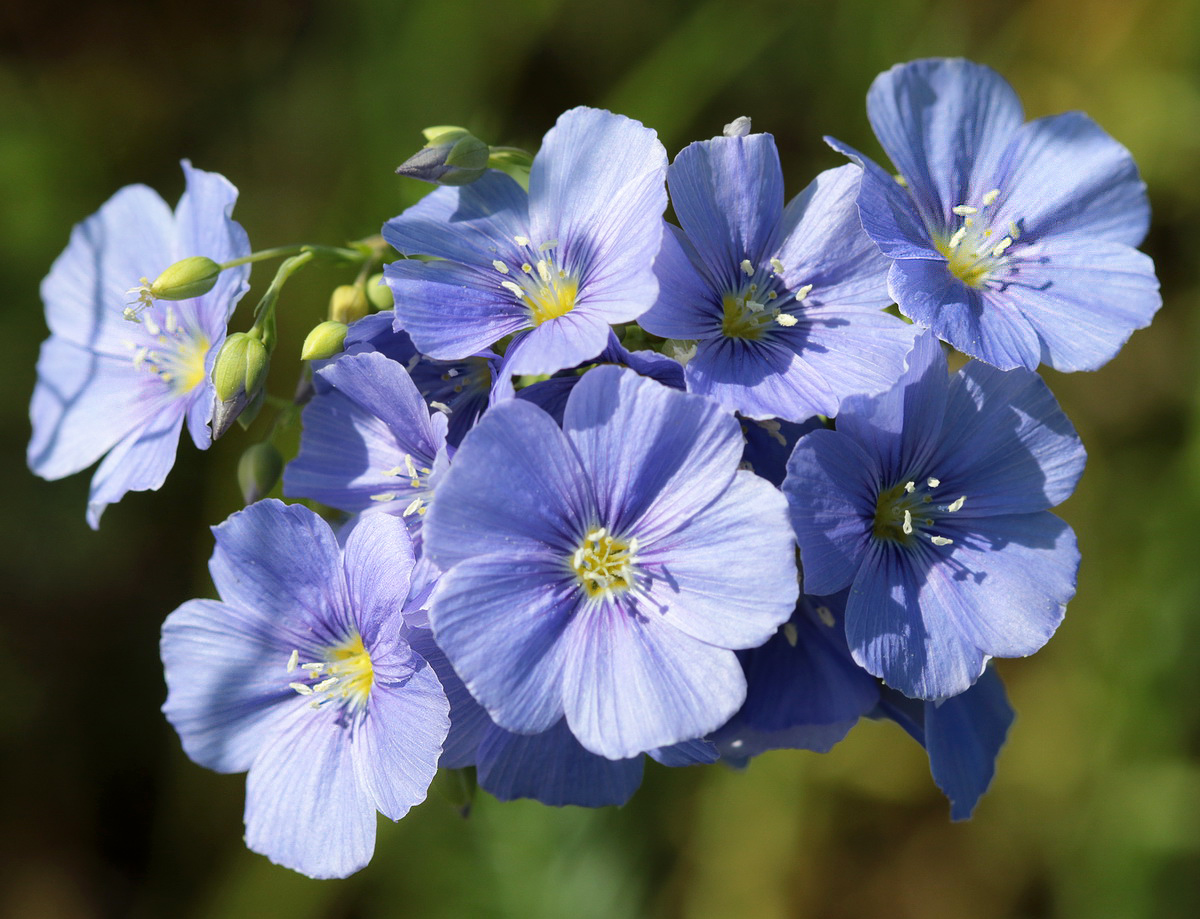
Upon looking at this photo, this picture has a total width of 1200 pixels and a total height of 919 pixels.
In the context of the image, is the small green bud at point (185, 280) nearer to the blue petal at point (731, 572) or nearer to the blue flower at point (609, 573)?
the blue flower at point (609, 573)

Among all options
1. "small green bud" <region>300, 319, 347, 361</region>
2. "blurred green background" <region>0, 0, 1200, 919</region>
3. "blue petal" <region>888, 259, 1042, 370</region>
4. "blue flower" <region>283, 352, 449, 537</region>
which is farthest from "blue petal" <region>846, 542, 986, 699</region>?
"blurred green background" <region>0, 0, 1200, 919</region>

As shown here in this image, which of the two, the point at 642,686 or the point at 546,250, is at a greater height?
the point at 546,250

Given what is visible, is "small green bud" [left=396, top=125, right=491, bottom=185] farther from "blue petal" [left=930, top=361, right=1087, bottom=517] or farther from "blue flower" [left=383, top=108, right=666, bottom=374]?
"blue petal" [left=930, top=361, right=1087, bottom=517]

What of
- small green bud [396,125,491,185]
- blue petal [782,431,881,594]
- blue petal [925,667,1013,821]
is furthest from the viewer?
blue petal [925,667,1013,821]

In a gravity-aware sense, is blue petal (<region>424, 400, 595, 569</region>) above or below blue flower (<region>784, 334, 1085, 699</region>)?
above

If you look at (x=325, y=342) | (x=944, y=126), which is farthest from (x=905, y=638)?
(x=325, y=342)

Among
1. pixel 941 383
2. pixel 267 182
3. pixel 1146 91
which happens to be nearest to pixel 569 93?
pixel 267 182

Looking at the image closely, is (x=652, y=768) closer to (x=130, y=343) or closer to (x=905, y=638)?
(x=905, y=638)

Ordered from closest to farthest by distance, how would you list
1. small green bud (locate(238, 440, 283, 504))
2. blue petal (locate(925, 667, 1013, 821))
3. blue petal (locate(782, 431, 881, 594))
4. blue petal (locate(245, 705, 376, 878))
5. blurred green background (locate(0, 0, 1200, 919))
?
blue petal (locate(782, 431, 881, 594))
blue petal (locate(245, 705, 376, 878))
blue petal (locate(925, 667, 1013, 821))
small green bud (locate(238, 440, 283, 504))
blurred green background (locate(0, 0, 1200, 919))
